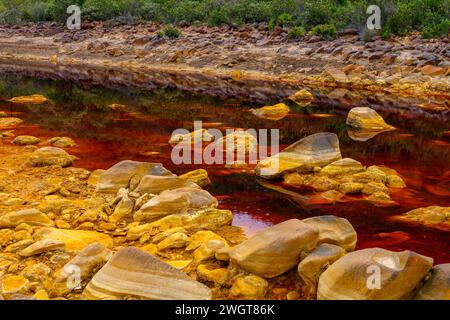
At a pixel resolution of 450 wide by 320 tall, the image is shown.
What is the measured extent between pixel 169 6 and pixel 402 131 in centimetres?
3004

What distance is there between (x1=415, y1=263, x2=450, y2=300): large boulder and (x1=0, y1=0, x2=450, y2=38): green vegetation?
79.3ft

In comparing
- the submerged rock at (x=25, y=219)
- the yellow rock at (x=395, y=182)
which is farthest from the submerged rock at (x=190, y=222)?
the yellow rock at (x=395, y=182)

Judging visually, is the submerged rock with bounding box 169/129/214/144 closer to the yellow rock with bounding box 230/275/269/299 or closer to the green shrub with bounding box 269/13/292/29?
the yellow rock with bounding box 230/275/269/299

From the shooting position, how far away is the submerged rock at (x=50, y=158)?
9.52 metres

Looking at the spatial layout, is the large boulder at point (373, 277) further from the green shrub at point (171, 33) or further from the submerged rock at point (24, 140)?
the green shrub at point (171, 33)

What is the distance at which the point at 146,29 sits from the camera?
37.5 m

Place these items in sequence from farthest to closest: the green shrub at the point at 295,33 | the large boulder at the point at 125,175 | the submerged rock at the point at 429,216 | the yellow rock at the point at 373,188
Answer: the green shrub at the point at 295,33 → the yellow rock at the point at 373,188 → the large boulder at the point at 125,175 → the submerged rock at the point at 429,216

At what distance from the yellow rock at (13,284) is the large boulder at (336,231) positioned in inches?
121

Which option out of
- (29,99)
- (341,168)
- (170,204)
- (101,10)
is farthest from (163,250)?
(101,10)

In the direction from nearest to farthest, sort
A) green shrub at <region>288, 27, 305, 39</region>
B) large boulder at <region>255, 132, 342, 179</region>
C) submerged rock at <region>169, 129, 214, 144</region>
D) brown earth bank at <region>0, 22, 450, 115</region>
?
large boulder at <region>255, 132, 342, 179</region>
submerged rock at <region>169, 129, 214, 144</region>
brown earth bank at <region>0, 22, 450, 115</region>
green shrub at <region>288, 27, 305, 39</region>

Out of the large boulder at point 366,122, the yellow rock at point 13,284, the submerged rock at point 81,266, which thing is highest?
the submerged rock at point 81,266

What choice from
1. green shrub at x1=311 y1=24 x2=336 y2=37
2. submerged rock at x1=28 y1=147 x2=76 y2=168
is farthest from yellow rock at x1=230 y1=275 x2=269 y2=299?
green shrub at x1=311 y1=24 x2=336 y2=37

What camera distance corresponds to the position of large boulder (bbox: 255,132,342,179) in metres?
9.39

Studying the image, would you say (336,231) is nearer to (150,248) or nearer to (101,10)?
(150,248)
